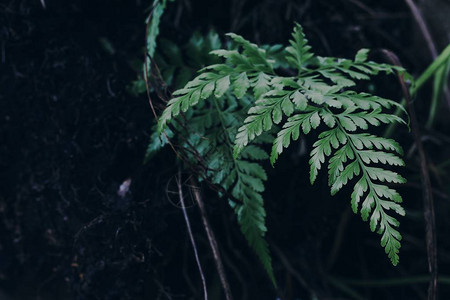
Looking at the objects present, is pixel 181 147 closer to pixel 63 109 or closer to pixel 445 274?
pixel 63 109

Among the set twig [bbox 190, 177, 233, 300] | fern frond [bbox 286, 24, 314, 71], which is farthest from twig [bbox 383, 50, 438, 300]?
twig [bbox 190, 177, 233, 300]

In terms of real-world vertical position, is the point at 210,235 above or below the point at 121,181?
below

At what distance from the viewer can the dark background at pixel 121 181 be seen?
1.33 metres

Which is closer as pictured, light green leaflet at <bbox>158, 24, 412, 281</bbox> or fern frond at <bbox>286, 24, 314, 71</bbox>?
light green leaflet at <bbox>158, 24, 412, 281</bbox>

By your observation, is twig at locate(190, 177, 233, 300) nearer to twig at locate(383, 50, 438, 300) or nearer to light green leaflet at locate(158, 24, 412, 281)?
light green leaflet at locate(158, 24, 412, 281)

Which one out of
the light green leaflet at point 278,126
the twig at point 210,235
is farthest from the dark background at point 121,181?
the light green leaflet at point 278,126

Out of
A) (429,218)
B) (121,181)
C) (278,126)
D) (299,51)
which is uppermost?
(299,51)

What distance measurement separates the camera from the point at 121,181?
135 cm

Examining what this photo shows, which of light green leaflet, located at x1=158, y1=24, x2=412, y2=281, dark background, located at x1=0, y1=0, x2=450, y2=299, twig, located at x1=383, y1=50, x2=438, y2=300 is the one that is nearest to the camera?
light green leaflet, located at x1=158, y1=24, x2=412, y2=281

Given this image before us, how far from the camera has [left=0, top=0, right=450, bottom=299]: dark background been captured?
1325 mm

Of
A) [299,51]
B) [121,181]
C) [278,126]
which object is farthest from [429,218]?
[121,181]

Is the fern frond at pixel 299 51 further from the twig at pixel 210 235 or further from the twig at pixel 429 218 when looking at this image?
the twig at pixel 210 235

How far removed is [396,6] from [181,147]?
1.37m

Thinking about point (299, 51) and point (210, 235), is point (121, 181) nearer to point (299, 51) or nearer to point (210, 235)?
point (210, 235)
